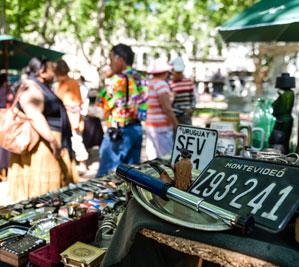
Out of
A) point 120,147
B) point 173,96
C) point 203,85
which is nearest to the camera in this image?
point 120,147

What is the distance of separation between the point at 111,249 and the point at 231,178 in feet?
1.45

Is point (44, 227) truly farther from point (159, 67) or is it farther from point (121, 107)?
point (159, 67)

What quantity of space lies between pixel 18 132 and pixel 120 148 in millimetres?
1115

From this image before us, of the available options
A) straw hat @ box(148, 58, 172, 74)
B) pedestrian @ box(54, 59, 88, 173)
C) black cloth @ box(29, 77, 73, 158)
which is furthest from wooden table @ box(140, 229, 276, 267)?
pedestrian @ box(54, 59, 88, 173)

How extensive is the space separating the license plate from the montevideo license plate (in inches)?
16.6

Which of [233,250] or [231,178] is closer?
[233,250]

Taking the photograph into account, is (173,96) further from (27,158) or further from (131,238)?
(131,238)

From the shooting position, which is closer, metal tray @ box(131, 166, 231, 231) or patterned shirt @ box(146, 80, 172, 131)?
metal tray @ box(131, 166, 231, 231)

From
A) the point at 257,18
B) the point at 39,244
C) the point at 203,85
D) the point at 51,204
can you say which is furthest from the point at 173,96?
the point at 203,85

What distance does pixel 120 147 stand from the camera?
13.5 ft

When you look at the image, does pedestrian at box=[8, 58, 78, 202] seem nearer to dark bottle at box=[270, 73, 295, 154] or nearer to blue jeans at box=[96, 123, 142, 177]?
blue jeans at box=[96, 123, 142, 177]

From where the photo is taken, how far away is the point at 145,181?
1.25 meters

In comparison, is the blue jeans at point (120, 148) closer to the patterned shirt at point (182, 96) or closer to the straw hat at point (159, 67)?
the straw hat at point (159, 67)

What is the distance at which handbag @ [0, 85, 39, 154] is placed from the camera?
345 centimetres
